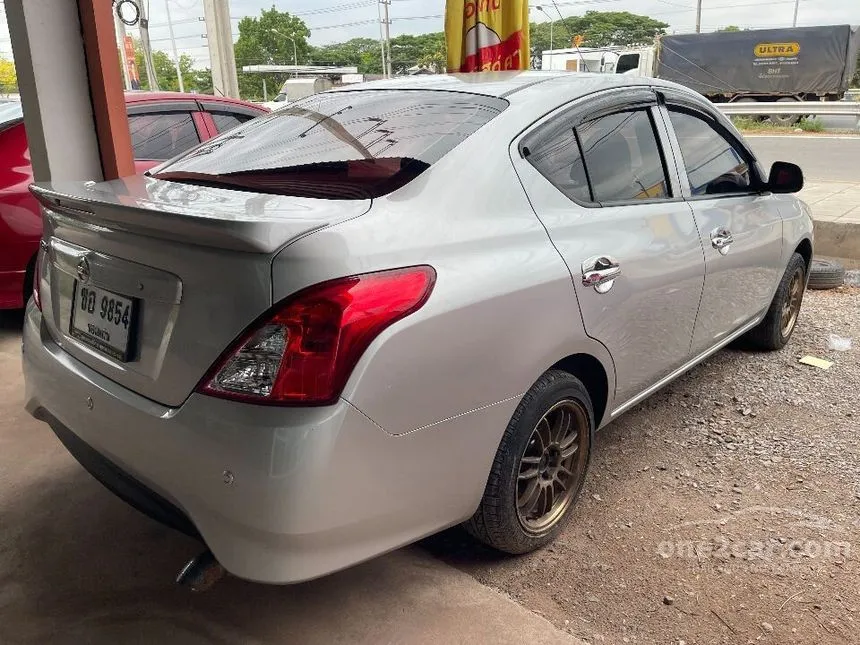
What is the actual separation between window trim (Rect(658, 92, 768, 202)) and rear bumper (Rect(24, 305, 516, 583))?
157 centimetres

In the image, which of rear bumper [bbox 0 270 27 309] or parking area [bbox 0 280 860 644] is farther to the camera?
rear bumper [bbox 0 270 27 309]

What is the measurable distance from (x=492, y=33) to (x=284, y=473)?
3727mm

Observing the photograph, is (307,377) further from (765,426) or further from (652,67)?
(652,67)

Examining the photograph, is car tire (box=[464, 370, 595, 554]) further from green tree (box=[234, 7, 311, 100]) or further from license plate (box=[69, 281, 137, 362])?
green tree (box=[234, 7, 311, 100])

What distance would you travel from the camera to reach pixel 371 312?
166 cm

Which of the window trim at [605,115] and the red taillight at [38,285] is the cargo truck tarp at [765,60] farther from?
the red taillight at [38,285]

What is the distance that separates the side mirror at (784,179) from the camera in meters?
3.51

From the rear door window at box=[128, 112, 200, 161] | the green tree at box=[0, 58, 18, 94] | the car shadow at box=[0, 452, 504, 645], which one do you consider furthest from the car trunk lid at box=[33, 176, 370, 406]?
the green tree at box=[0, 58, 18, 94]

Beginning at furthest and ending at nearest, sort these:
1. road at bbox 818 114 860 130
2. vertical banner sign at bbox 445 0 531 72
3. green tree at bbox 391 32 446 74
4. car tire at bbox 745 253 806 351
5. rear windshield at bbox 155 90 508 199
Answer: green tree at bbox 391 32 446 74
road at bbox 818 114 860 130
vertical banner sign at bbox 445 0 531 72
car tire at bbox 745 253 806 351
rear windshield at bbox 155 90 508 199

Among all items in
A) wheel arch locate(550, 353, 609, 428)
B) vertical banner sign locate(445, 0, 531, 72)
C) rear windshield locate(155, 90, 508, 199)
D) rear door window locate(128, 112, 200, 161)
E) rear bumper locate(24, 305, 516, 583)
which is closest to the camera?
rear bumper locate(24, 305, 516, 583)

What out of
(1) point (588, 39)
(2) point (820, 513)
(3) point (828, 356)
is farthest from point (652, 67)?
(1) point (588, 39)

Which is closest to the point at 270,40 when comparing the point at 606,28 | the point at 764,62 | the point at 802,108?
the point at 606,28

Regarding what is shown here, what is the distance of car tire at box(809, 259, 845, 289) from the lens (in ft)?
18.4

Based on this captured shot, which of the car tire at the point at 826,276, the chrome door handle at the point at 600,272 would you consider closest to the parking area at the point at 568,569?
the chrome door handle at the point at 600,272
